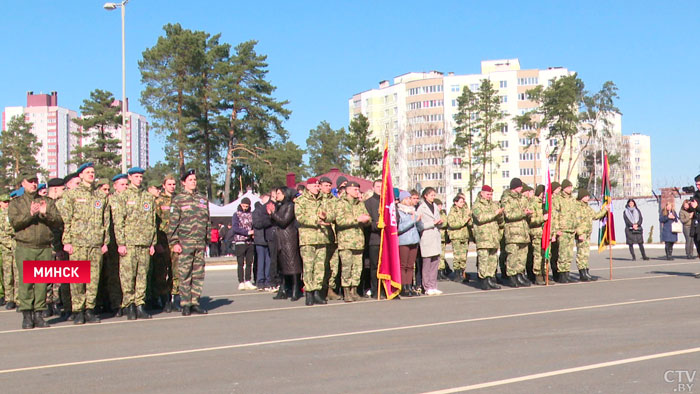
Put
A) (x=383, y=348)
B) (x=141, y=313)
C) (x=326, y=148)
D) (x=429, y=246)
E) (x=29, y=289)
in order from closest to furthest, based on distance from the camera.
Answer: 1. (x=383, y=348)
2. (x=29, y=289)
3. (x=141, y=313)
4. (x=429, y=246)
5. (x=326, y=148)

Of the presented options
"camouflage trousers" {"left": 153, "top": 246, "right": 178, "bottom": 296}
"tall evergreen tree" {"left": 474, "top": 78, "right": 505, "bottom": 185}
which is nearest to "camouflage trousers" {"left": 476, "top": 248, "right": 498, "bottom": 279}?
"camouflage trousers" {"left": 153, "top": 246, "right": 178, "bottom": 296}

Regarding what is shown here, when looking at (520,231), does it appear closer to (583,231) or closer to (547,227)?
(547,227)

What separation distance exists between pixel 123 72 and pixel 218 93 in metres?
24.7

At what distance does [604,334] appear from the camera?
9219 millimetres

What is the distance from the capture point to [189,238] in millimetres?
12195

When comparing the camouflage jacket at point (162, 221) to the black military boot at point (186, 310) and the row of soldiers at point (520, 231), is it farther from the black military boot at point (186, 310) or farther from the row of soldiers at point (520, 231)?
the row of soldiers at point (520, 231)

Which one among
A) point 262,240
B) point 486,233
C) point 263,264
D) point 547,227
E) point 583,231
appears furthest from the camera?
point 263,264

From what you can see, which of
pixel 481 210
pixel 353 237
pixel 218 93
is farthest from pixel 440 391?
pixel 218 93

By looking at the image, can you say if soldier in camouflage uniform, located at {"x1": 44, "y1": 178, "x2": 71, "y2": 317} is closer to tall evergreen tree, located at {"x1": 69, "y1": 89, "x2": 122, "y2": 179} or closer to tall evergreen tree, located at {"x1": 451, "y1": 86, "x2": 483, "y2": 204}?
tall evergreen tree, located at {"x1": 69, "y1": 89, "x2": 122, "y2": 179}

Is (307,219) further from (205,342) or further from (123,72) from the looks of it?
(123,72)

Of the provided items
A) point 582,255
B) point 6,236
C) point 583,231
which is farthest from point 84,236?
point 582,255

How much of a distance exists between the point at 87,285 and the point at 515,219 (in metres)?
8.18

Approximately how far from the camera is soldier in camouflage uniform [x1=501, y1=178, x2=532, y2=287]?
15719 mm

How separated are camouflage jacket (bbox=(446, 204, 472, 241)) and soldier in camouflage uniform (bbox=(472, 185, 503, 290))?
2336 millimetres
